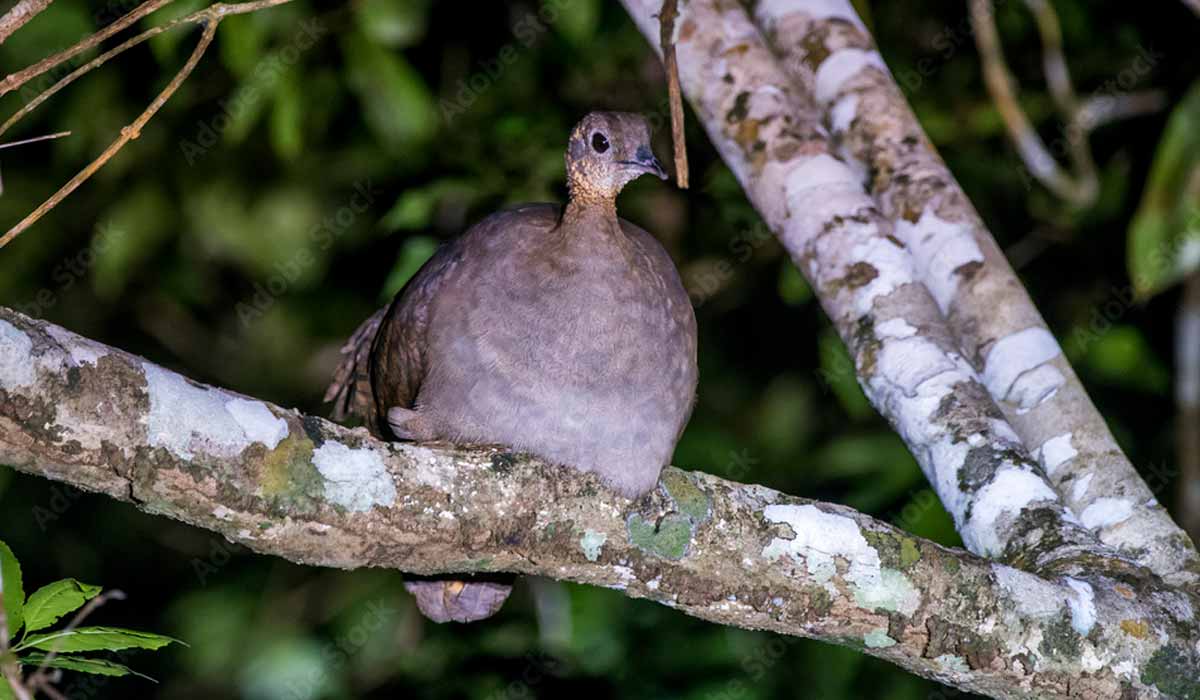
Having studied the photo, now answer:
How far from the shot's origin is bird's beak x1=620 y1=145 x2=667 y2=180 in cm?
327

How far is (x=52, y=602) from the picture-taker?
2.10m

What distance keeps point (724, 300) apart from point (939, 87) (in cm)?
123

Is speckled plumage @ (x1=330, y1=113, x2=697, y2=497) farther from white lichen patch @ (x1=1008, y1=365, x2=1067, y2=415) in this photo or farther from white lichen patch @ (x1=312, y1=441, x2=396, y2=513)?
white lichen patch @ (x1=1008, y1=365, x2=1067, y2=415)

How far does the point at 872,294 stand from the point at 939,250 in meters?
0.26

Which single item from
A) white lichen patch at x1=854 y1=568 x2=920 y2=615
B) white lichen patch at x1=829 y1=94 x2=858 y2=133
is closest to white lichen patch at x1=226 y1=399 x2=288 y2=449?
white lichen patch at x1=854 y1=568 x2=920 y2=615

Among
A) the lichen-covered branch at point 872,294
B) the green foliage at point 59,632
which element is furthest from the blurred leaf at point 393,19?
the green foliage at point 59,632

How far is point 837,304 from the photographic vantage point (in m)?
3.33

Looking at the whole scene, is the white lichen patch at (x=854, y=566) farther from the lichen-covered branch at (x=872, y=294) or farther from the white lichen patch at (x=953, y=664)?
the lichen-covered branch at (x=872, y=294)

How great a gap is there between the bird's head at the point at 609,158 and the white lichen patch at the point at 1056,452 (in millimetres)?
1068

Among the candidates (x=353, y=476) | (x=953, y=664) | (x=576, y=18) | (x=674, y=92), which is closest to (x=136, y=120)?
(x=353, y=476)

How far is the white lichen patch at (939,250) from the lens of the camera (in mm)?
3357

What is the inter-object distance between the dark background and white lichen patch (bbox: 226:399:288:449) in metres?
1.75

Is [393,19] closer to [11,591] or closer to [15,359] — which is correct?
[15,359]

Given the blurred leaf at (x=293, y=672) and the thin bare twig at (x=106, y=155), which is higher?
the thin bare twig at (x=106, y=155)
